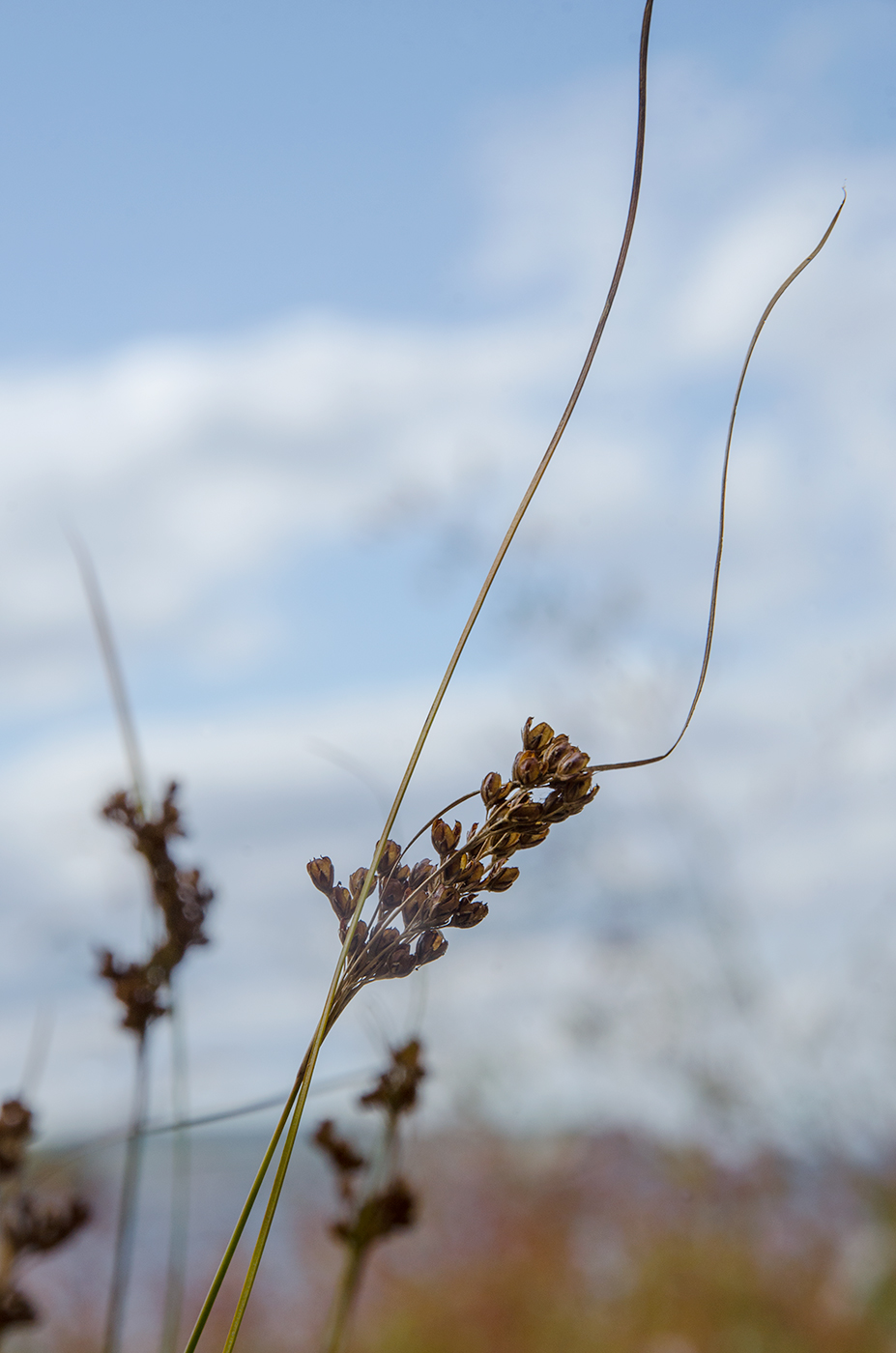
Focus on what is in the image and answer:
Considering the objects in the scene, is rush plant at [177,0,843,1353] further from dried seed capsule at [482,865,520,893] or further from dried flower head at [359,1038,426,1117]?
dried flower head at [359,1038,426,1117]

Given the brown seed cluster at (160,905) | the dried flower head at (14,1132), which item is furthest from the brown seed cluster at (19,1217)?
the brown seed cluster at (160,905)

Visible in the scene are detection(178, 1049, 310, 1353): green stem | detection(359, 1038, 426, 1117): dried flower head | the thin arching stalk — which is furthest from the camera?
detection(359, 1038, 426, 1117): dried flower head

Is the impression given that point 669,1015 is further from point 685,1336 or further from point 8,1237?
point 8,1237

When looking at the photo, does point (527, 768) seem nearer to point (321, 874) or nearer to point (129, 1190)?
point (321, 874)

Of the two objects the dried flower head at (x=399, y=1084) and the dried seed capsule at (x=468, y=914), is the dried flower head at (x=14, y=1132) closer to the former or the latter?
the dried flower head at (x=399, y=1084)

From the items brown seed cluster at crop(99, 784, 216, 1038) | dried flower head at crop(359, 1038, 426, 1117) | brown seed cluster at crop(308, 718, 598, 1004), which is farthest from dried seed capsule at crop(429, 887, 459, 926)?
dried flower head at crop(359, 1038, 426, 1117)

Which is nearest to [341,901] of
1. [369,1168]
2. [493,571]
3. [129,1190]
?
[493,571]
